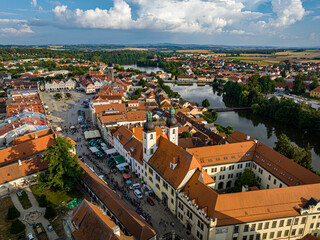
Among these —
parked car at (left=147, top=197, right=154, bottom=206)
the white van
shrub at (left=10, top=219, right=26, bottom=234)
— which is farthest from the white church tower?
shrub at (left=10, top=219, right=26, bottom=234)

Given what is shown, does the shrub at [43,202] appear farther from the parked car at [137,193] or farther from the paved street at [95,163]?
the parked car at [137,193]

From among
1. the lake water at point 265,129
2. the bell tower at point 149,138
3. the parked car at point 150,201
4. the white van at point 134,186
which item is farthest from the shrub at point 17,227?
the lake water at point 265,129

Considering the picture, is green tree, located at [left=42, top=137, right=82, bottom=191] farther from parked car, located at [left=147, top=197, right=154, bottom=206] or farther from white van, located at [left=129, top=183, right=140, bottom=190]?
parked car, located at [left=147, top=197, right=154, bottom=206]

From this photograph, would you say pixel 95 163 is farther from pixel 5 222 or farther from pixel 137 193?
pixel 5 222

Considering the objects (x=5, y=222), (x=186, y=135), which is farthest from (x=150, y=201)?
(x=186, y=135)

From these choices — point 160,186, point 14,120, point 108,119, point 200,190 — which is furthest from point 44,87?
point 200,190

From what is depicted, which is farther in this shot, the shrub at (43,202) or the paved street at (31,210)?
the shrub at (43,202)
